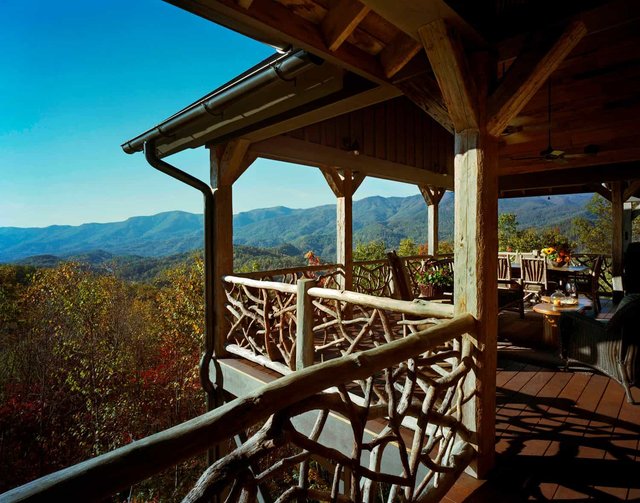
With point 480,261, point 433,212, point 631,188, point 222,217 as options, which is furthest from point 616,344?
point 631,188

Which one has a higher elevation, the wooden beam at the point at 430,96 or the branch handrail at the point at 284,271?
the wooden beam at the point at 430,96

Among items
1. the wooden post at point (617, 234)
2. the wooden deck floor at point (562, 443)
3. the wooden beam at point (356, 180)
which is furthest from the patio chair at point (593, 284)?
the wooden beam at point (356, 180)

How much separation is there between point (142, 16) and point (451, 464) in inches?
1511

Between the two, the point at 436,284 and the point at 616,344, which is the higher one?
the point at 436,284

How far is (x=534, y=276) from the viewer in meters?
6.94

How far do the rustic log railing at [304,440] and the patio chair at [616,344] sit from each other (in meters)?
1.48

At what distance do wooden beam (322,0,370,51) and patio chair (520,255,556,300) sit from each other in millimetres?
6169

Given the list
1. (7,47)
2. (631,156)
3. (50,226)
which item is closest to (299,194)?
(50,226)

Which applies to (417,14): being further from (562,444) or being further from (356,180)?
(356,180)

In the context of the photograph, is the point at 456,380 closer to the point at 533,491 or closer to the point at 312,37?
the point at 533,491

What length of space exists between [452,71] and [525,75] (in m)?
0.39

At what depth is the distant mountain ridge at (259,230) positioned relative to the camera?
46.2 m

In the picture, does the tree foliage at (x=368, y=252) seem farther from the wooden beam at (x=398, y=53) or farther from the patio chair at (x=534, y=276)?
the wooden beam at (x=398, y=53)

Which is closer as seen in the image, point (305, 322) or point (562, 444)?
point (562, 444)
